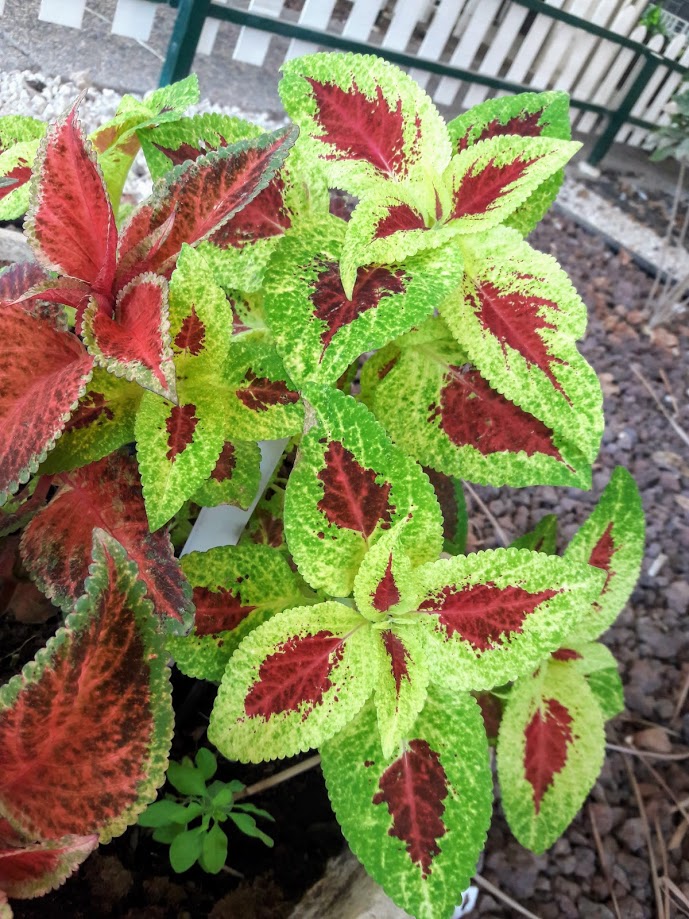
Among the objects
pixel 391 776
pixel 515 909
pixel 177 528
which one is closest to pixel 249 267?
pixel 177 528

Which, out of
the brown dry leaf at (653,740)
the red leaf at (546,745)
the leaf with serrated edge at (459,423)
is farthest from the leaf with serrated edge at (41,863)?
the brown dry leaf at (653,740)

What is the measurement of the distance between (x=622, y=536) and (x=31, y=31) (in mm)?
887

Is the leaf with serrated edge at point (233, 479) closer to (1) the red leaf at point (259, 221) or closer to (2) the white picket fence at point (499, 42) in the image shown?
(1) the red leaf at point (259, 221)

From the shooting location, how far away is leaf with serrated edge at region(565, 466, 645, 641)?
798 mm

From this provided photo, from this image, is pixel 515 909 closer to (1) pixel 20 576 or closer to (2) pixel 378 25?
(1) pixel 20 576

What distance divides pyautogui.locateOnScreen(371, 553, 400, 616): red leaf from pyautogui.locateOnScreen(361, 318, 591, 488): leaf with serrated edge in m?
0.12

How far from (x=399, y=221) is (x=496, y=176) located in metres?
0.09

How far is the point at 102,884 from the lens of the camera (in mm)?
672

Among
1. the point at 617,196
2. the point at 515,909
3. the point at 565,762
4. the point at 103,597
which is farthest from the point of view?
the point at 617,196

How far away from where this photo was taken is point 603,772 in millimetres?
1137

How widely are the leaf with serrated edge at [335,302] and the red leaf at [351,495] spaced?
0.06m

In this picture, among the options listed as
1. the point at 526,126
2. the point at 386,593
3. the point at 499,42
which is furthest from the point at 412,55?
the point at 386,593

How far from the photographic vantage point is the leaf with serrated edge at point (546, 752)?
2.46 feet

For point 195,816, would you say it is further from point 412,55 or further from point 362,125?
point 412,55
